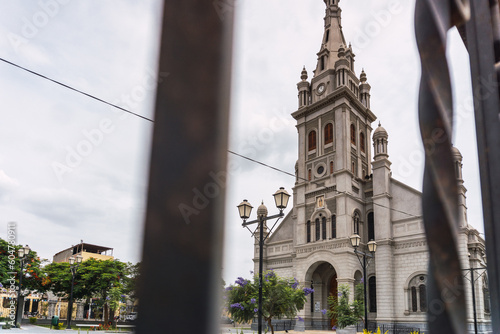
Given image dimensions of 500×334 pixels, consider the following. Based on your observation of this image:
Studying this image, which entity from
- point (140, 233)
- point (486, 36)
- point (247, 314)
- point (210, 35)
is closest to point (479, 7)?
point (486, 36)

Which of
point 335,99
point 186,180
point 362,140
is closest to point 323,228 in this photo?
point 362,140

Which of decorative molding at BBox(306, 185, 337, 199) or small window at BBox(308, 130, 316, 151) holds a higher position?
small window at BBox(308, 130, 316, 151)

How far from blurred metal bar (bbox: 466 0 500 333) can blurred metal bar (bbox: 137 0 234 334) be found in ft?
4.05

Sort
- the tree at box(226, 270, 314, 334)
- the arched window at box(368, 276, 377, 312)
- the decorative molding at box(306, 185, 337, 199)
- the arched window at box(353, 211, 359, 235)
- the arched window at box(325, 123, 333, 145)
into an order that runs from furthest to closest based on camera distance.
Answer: the arched window at box(325, 123, 333, 145) → the decorative molding at box(306, 185, 337, 199) → the arched window at box(353, 211, 359, 235) → the arched window at box(368, 276, 377, 312) → the tree at box(226, 270, 314, 334)

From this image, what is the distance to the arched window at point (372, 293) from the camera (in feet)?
96.0

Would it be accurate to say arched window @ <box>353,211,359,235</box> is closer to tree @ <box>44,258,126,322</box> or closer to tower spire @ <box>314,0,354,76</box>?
tower spire @ <box>314,0,354,76</box>

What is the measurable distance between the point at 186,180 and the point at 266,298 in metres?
17.2

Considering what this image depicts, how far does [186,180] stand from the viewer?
40cm

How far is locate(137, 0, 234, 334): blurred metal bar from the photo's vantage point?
1.24 ft

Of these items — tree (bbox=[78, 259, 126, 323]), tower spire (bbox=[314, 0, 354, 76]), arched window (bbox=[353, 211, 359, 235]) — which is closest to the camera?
arched window (bbox=[353, 211, 359, 235])

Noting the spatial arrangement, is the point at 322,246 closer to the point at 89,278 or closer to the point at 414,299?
the point at 414,299

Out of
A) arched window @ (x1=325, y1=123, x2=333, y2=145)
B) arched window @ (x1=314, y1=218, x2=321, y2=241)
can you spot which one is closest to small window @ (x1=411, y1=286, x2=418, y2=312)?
arched window @ (x1=314, y1=218, x2=321, y2=241)

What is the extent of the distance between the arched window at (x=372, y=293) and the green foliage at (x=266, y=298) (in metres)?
13.9

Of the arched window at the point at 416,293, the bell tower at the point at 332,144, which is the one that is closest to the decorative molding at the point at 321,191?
the bell tower at the point at 332,144
